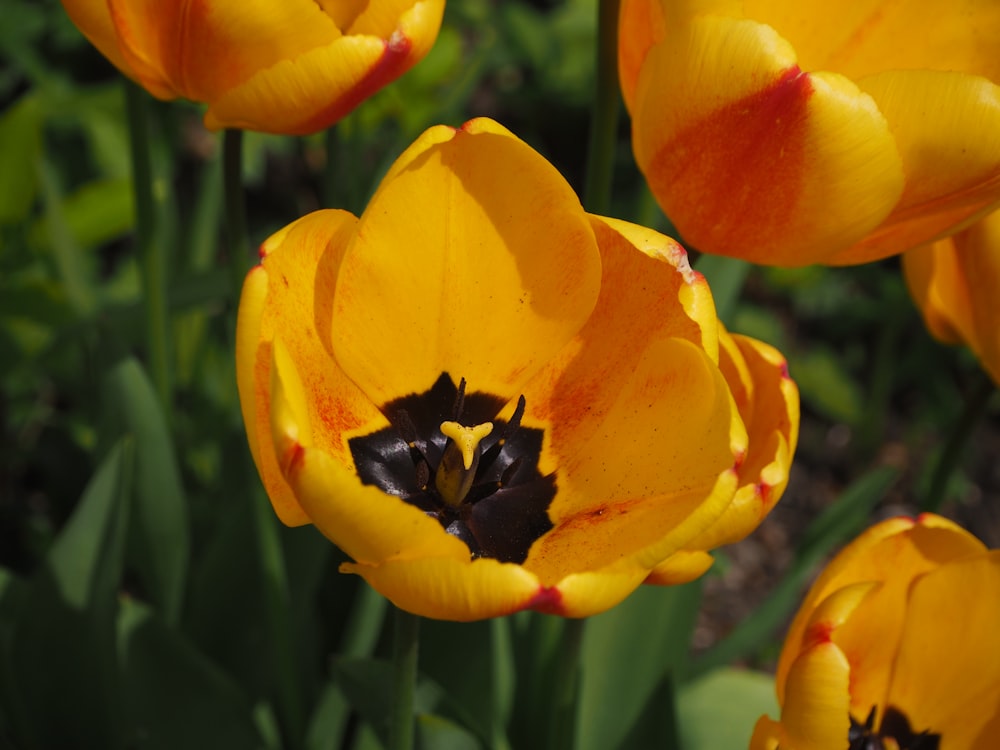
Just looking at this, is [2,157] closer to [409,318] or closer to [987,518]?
[409,318]

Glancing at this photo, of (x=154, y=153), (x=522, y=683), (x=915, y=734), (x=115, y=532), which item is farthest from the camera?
(x=154, y=153)

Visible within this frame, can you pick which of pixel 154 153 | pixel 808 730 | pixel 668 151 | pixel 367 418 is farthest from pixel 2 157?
pixel 808 730

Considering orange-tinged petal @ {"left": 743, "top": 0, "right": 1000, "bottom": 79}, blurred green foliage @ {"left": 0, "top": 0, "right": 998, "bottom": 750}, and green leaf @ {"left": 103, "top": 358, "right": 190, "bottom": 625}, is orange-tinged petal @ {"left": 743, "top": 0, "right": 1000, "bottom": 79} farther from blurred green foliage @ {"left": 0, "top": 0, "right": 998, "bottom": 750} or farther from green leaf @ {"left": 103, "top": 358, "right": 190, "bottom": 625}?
green leaf @ {"left": 103, "top": 358, "right": 190, "bottom": 625}

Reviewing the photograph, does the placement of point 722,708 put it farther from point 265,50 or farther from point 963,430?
point 265,50

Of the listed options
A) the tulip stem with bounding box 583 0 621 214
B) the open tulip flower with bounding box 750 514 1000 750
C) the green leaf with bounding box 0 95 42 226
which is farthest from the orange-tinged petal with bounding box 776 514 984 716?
the green leaf with bounding box 0 95 42 226

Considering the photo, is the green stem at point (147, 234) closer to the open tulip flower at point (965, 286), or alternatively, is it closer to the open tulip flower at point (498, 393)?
the open tulip flower at point (498, 393)

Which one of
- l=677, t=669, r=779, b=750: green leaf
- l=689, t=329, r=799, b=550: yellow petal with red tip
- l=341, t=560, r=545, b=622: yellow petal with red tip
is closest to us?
l=341, t=560, r=545, b=622: yellow petal with red tip

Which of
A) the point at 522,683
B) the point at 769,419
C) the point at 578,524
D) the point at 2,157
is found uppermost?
the point at 769,419
